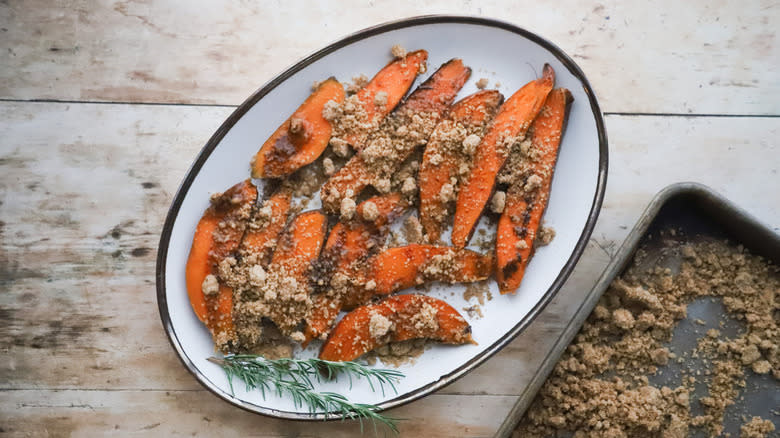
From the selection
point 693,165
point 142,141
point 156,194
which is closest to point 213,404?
point 156,194

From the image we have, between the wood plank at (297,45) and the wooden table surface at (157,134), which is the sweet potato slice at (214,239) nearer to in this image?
the wooden table surface at (157,134)

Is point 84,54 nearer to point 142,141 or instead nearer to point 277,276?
point 142,141

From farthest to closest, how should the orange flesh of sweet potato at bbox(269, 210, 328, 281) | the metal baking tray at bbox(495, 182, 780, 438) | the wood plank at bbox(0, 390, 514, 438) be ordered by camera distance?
the wood plank at bbox(0, 390, 514, 438)
the orange flesh of sweet potato at bbox(269, 210, 328, 281)
the metal baking tray at bbox(495, 182, 780, 438)

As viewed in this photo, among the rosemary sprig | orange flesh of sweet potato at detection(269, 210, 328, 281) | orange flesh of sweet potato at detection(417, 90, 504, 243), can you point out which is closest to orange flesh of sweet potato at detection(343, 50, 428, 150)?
orange flesh of sweet potato at detection(417, 90, 504, 243)

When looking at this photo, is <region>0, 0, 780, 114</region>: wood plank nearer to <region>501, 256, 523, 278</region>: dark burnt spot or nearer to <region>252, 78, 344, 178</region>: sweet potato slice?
<region>252, 78, 344, 178</region>: sweet potato slice

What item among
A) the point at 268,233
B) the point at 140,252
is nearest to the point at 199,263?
the point at 268,233

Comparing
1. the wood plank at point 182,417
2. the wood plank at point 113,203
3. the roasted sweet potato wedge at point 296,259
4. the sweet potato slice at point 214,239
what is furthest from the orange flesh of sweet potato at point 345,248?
the wood plank at point 113,203

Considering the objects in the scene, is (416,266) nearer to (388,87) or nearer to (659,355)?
(388,87)
